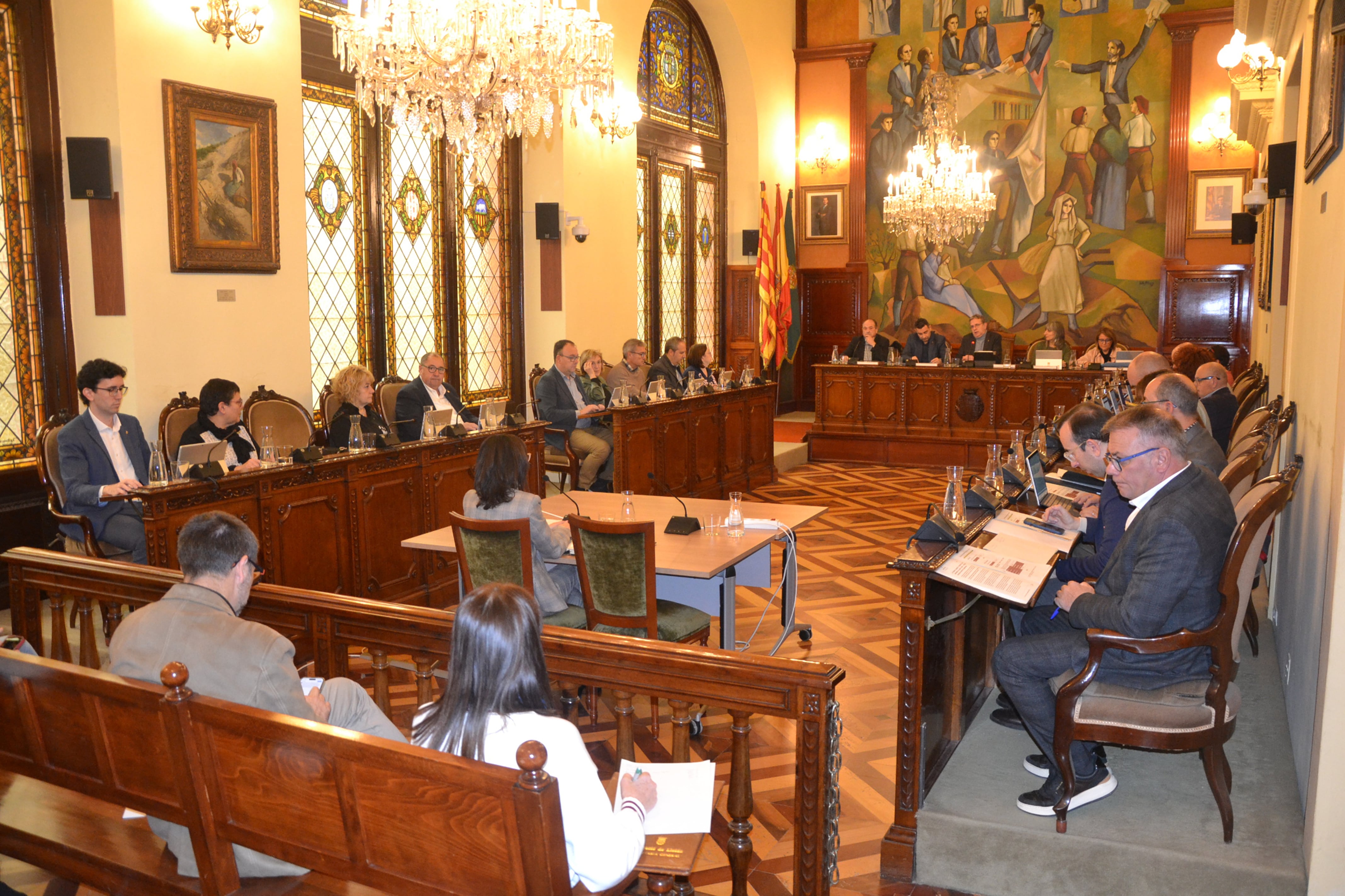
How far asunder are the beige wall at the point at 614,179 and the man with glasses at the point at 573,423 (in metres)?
1.55

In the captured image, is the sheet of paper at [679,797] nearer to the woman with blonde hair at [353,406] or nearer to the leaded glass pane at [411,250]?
the woman with blonde hair at [353,406]

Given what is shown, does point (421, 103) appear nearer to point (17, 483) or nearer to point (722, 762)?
point (17, 483)

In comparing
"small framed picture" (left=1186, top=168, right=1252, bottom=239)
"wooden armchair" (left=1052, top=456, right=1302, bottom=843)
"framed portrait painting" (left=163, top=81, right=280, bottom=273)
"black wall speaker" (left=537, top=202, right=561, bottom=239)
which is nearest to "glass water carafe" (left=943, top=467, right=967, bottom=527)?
"wooden armchair" (left=1052, top=456, right=1302, bottom=843)

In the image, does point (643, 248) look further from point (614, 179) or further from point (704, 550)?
point (704, 550)

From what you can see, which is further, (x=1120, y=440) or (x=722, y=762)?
(x=722, y=762)

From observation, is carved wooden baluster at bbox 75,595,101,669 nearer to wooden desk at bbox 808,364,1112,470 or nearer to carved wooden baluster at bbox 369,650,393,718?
carved wooden baluster at bbox 369,650,393,718

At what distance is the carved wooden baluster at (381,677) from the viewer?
9.39 ft

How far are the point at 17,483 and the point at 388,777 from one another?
5310 millimetres

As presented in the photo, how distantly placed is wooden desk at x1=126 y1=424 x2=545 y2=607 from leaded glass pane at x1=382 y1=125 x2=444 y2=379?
2338 millimetres

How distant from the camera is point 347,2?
311 inches

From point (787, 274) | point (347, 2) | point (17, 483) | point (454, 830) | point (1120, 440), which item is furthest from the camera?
point (787, 274)

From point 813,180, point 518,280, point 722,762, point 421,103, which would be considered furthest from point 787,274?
point 722,762

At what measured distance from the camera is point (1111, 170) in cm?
1334

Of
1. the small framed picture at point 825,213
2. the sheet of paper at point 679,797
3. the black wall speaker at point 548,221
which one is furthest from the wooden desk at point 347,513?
the small framed picture at point 825,213
